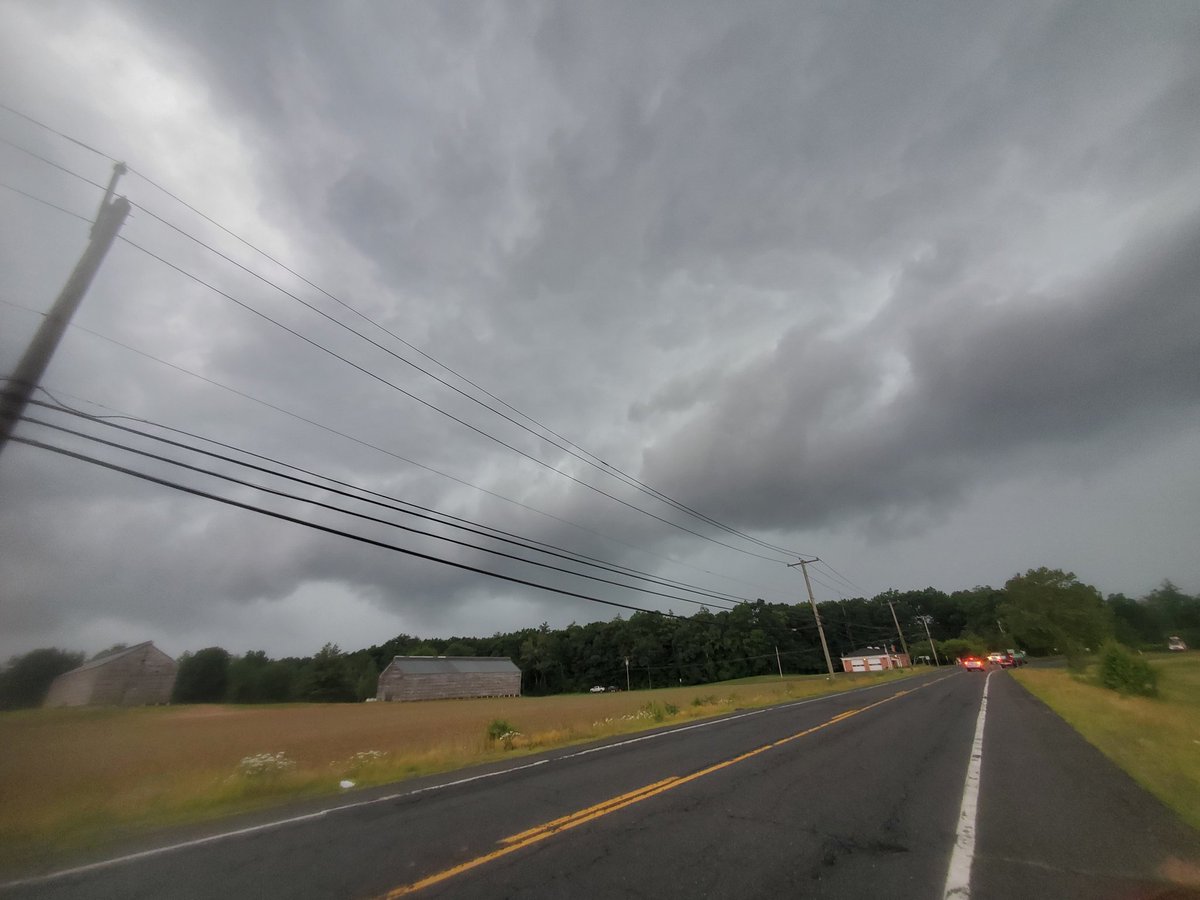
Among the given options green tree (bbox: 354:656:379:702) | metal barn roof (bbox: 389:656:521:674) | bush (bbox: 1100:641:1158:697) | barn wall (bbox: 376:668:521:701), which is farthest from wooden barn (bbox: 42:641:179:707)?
bush (bbox: 1100:641:1158:697)

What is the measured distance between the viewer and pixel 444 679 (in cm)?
8269

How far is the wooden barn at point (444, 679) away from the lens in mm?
78500

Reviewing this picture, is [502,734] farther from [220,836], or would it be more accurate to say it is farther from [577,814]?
[577,814]

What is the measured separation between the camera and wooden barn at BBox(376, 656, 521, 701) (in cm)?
7850

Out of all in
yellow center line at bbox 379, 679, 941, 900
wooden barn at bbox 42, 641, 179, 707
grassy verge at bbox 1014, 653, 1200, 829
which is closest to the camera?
yellow center line at bbox 379, 679, 941, 900

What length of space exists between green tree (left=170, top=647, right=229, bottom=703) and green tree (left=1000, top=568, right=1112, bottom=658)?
9823 centimetres

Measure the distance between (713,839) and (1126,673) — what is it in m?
27.9

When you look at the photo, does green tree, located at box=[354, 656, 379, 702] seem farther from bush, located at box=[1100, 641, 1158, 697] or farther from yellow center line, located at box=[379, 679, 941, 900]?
bush, located at box=[1100, 641, 1158, 697]

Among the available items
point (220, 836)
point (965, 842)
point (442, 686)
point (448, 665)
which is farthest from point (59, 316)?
point (448, 665)

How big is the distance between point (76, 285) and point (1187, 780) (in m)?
21.3

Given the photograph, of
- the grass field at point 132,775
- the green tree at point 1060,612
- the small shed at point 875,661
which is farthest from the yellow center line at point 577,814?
the small shed at point 875,661

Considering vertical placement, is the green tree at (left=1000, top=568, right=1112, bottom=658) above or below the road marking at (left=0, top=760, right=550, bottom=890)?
above

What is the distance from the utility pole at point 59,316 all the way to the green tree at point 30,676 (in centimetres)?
399

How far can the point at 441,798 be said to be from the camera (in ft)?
30.0
